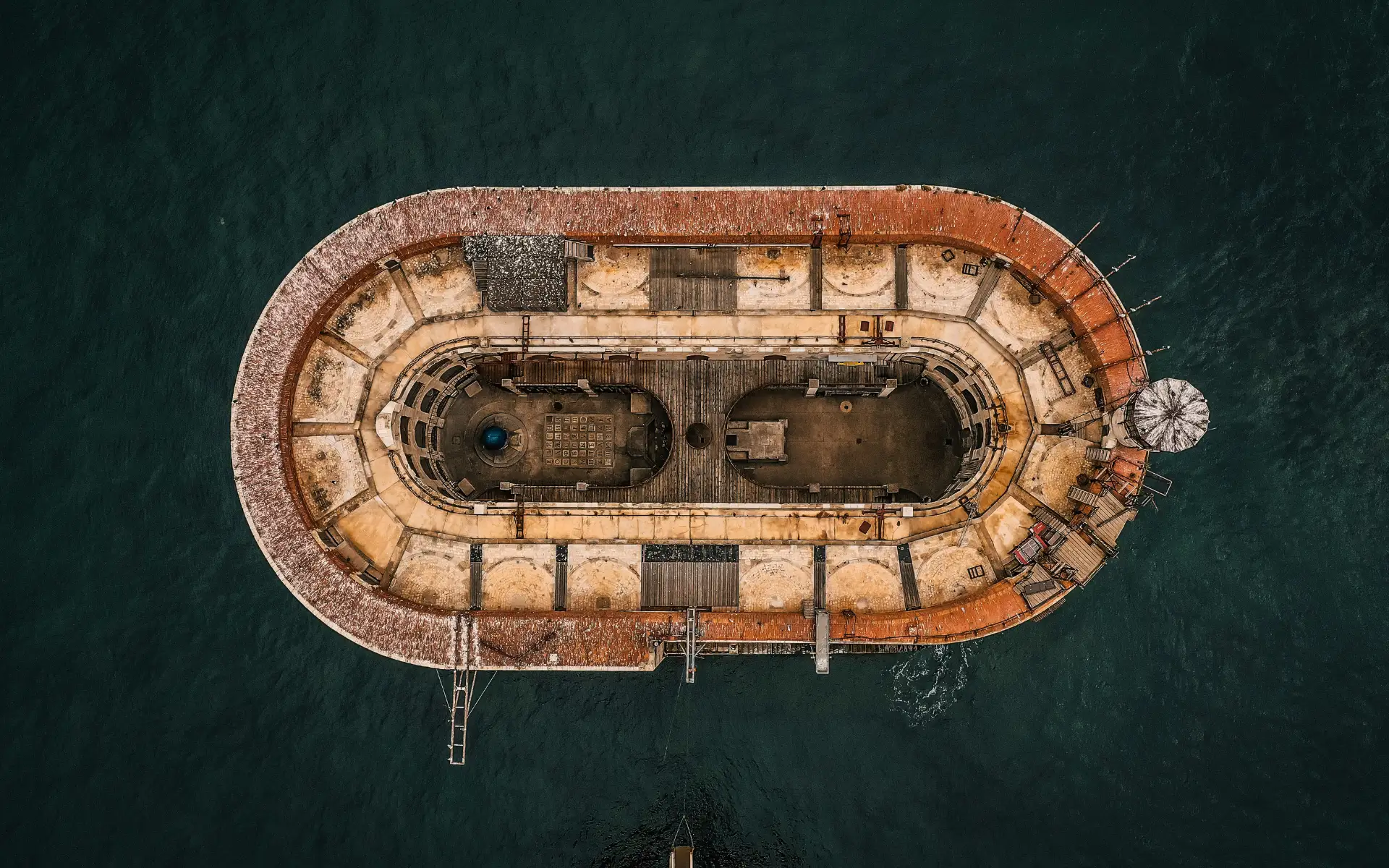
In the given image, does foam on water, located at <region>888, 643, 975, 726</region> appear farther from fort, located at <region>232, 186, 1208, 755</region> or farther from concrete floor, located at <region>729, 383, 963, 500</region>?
concrete floor, located at <region>729, 383, 963, 500</region>

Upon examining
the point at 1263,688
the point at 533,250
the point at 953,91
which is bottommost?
the point at 1263,688

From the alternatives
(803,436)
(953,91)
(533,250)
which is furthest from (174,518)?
(953,91)

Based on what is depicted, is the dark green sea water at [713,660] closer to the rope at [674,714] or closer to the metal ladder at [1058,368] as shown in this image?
the rope at [674,714]

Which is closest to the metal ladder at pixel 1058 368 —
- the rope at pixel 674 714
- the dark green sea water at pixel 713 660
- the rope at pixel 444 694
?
the dark green sea water at pixel 713 660

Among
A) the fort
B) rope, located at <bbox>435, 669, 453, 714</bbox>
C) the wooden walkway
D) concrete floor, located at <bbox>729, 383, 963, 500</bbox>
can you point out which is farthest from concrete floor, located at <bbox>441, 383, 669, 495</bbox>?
rope, located at <bbox>435, 669, 453, 714</bbox>

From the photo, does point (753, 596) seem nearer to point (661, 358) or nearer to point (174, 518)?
point (661, 358)

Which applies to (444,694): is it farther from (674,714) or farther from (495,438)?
(495,438)

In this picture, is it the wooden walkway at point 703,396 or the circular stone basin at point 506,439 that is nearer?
the wooden walkway at point 703,396
